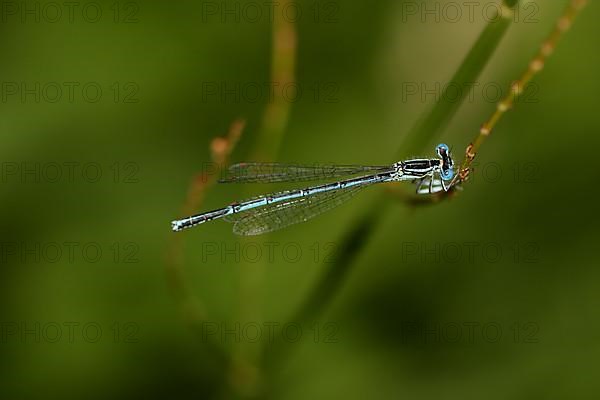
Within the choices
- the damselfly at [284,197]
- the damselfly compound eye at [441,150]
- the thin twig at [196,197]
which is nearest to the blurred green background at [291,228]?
the thin twig at [196,197]

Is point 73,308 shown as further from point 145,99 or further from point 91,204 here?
point 145,99

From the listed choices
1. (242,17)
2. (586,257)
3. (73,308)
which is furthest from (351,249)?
(242,17)

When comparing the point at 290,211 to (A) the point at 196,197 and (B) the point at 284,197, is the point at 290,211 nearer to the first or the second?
(B) the point at 284,197

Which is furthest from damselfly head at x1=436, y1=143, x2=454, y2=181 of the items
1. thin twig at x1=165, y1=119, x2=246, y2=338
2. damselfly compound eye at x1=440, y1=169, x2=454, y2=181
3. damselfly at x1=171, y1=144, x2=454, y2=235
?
thin twig at x1=165, y1=119, x2=246, y2=338

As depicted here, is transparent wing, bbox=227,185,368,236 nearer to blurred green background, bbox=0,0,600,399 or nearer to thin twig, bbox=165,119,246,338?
thin twig, bbox=165,119,246,338

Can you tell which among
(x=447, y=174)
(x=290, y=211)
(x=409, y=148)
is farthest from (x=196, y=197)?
(x=447, y=174)
